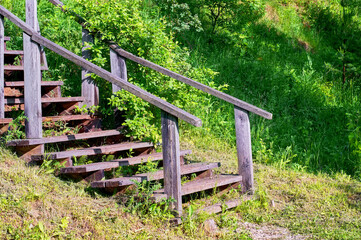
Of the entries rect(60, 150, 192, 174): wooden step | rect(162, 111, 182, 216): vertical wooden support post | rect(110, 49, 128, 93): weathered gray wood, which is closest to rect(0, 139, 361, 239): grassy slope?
rect(60, 150, 192, 174): wooden step

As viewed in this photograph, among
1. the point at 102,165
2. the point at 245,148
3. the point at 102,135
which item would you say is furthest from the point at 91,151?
the point at 245,148

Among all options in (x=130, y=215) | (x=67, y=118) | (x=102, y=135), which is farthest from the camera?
(x=67, y=118)

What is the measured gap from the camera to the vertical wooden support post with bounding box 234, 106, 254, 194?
515 cm

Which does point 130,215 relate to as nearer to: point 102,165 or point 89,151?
point 102,165

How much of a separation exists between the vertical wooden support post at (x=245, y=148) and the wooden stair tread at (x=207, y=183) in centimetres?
10

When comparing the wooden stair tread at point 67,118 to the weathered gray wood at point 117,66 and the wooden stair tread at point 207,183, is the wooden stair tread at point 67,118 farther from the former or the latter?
the wooden stair tread at point 207,183

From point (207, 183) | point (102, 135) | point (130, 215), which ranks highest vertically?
point (102, 135)

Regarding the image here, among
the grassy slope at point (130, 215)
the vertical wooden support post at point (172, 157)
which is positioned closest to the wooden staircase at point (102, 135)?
the vertical wooden support post at point (172, 157)

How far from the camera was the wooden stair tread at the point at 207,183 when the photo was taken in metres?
4.65

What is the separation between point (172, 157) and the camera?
4309 mm

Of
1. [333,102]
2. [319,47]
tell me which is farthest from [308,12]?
[333,102]

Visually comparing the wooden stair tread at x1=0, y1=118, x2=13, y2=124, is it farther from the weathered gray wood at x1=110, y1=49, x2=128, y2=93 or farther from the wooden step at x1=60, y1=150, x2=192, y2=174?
the weathered gray wood at x1=110, y1=49, x2=128, y2=93

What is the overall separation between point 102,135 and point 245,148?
1783mm

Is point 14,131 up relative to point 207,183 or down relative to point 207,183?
up
